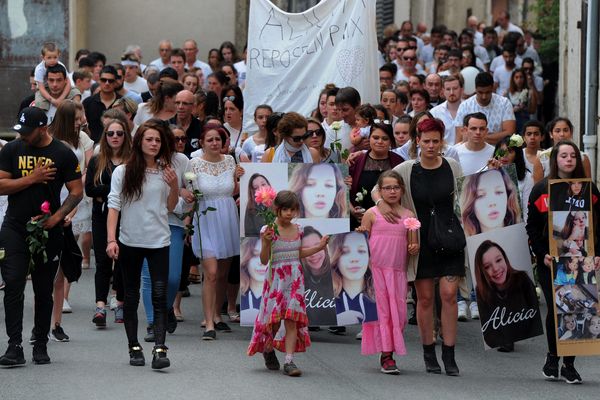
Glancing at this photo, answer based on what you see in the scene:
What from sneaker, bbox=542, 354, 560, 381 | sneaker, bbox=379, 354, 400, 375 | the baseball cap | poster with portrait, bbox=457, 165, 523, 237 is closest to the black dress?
poster with portrait, bbox=457, 165, 523, 237

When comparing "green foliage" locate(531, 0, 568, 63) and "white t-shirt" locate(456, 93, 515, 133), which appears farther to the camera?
"green foliage" locate(531, 0, 568, 63)

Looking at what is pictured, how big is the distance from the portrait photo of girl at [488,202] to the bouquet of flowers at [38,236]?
3163 mm

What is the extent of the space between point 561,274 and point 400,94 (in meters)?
5.52

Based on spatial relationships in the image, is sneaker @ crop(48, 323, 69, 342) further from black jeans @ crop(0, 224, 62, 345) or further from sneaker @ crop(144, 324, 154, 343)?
black jeans @ crop(0, 224, 62, 345)

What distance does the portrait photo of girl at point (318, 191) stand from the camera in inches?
512

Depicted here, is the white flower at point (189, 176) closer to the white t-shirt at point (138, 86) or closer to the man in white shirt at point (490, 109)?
the man in white shirt at point (490, 109)

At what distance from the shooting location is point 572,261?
37.1ft

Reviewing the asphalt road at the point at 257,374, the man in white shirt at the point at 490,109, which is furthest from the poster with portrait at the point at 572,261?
the man in white shirt at the point at 490,109

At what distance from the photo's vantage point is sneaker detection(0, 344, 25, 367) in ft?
37.0

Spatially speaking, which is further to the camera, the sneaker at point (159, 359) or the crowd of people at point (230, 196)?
the crowd of people at point (230, 196)

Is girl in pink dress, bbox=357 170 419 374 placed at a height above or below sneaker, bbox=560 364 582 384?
above

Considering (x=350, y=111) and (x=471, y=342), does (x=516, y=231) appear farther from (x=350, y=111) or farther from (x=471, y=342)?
(x=350, y=111)

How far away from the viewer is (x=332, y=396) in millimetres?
10438

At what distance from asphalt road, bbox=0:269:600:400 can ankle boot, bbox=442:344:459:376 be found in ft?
0.32
